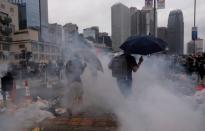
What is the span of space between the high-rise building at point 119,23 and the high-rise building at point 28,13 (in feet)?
189

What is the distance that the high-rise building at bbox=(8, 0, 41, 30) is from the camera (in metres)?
70.1

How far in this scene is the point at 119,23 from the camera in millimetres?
A: 13984

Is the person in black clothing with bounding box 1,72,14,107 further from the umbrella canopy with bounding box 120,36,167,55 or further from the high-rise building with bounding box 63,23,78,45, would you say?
the umbrella canopy with bounding box 120,36,167,55

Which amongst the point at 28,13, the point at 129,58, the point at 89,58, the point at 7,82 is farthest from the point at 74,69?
the point at 28,13

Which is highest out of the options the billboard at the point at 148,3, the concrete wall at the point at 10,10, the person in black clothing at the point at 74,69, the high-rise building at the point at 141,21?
the concrete wall at the point at 10,10

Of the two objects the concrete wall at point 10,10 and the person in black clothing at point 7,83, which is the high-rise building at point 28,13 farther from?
the person in black clothing at point 7,83

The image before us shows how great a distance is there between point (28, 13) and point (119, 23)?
202 feet

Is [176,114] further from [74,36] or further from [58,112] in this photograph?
[74,36]

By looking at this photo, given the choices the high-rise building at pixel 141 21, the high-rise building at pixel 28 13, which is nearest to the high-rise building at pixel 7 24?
the high-rise building at pixel 28 13

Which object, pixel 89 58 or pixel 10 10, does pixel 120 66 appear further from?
pixel 10 10

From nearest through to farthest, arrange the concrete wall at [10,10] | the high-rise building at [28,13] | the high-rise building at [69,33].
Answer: the high-rise building at [69,33]
the concrete wall at [10,10]
the high-rise building at [28,13]

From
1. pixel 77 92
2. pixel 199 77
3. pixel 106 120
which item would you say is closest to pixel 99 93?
pixel 77 92

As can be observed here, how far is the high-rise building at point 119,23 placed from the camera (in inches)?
516

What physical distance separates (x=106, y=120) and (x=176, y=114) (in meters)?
1.46
